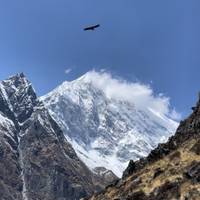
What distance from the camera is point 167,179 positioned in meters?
68.7

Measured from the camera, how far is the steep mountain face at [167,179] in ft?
211

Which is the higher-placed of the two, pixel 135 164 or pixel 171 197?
pixel 135 164

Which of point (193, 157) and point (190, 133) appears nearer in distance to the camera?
point (193, 157)

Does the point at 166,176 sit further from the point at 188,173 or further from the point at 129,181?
the point at 129,181

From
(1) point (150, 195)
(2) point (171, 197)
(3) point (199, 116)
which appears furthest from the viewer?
(3) point (199, 116)

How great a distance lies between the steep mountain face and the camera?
6431 centimetres

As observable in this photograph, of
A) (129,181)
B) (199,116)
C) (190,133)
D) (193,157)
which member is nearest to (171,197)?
(193,157)

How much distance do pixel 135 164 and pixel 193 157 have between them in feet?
75.0

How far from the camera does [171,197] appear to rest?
210ft

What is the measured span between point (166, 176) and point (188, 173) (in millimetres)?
4128

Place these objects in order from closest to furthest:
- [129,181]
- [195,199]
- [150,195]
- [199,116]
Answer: [195,199], [150,195], [129,181], [199,116]

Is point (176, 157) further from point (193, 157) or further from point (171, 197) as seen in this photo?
point (171, 197)

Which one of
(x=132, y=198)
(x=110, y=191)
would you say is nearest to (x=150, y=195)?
(x=132, y=198)

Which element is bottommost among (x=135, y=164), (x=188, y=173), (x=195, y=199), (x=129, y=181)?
(x=195, y=199)
